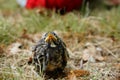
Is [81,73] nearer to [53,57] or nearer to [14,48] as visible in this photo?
[53,57]

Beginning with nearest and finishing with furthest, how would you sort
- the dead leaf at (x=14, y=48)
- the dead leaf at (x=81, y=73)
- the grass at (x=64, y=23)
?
the dead leaf at (x=81, y=73), the dead leaf at (x=14, y=48), the grass at (x=64, y=23)

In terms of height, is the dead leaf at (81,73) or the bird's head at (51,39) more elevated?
the bird's head at (51,39)

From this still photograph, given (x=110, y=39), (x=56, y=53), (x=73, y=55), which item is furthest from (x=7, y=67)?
(x=110, y=39)

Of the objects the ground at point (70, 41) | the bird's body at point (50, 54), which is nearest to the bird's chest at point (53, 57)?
the bird's body at point (50, 54)

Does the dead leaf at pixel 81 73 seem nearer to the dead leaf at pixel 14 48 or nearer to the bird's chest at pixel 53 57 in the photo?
the bird's chest at pixel 53 57

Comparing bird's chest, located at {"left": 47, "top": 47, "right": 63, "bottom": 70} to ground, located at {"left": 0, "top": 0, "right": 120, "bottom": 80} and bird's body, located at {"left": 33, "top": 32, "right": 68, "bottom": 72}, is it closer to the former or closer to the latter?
bird's body, located at {"left": 33, "top": 32, "right": 68, "bottom": 72}

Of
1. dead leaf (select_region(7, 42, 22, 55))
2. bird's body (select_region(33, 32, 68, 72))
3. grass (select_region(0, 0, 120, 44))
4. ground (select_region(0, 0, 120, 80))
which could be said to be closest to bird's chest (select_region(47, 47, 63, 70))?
bird's body (select_region(33, 32, 68, 72))

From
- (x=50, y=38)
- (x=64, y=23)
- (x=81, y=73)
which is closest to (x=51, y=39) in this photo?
(x=50, y=38)

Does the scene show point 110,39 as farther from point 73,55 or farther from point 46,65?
point 46,65
